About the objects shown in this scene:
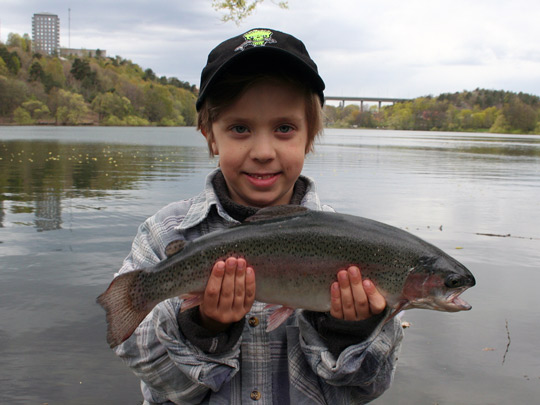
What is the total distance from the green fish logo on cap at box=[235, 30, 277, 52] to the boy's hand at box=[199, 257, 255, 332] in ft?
4.40

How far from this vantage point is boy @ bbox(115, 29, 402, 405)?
2.62 metres

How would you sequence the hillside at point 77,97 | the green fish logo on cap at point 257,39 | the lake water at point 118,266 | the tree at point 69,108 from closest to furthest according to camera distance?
the green fish logo on cap at point 257,39
the lake water at point 118,266
the hillside at point 77,97
the tree at point 69,108

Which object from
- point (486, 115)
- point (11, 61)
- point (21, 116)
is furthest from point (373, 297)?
point (486, 115)

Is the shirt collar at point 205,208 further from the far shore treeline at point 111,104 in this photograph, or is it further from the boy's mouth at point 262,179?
the far shore treeline at point 111,104

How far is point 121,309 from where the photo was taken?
105 inches

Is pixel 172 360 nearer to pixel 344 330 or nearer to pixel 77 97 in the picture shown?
pixel 344 330

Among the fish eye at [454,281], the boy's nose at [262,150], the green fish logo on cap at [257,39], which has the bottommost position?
the fish eye at [454,281]

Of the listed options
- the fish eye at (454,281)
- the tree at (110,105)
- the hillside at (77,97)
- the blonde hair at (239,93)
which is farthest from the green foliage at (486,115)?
the fish eye at (454,281)

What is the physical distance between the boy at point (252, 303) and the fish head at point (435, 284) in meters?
0.21

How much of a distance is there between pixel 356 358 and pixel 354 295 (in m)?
0.35

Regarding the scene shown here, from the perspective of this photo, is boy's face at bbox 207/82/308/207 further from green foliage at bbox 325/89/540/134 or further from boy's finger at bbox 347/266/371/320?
green foliage at bbox 325/89/540/134

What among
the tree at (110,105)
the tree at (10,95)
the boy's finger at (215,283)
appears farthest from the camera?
the tree at (110,105)

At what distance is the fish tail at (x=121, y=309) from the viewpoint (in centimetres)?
264

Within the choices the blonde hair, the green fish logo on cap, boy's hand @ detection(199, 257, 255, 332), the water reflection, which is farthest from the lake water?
the green fish logo on cap
